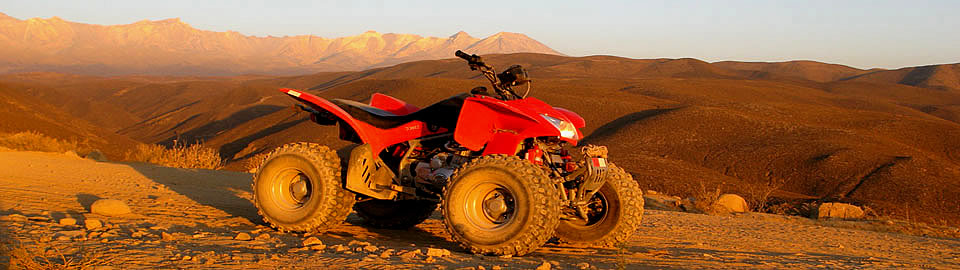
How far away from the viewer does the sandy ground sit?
14.7 feet

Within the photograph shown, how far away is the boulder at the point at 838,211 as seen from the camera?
1141 cm

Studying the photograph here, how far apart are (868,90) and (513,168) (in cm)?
6458

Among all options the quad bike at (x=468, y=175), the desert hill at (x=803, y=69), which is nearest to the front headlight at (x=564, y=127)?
the quad bike at (x=468, y=175)

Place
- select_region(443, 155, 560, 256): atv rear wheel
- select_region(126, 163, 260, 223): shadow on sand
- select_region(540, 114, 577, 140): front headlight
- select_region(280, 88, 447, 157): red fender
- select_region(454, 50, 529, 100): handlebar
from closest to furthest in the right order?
select_region(443, 155, 560, 256): atv rear wheel, select_region(540, 114, 577, 140): front headlight, select_region(454, 50, 529, 100): handlebar, select_region(280, 88, 447, 157): red fender, select_region(126, 163, 260, 223): shadow on sand

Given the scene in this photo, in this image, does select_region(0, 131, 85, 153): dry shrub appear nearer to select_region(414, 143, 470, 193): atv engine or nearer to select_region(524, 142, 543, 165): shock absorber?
select_region(414, 143, 470, 193): atv engine

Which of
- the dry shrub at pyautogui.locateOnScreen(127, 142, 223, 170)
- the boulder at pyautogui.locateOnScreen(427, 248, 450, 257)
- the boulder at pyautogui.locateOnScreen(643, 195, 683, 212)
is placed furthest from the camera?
the dry shrub at pyautogui.locateOnScreen(127, 142, 223, 170)

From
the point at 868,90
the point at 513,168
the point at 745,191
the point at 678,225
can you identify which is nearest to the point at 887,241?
the point at 678,225

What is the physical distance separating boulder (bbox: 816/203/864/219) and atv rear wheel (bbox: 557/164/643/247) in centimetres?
662

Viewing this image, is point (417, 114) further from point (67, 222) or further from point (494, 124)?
point (67, 222)

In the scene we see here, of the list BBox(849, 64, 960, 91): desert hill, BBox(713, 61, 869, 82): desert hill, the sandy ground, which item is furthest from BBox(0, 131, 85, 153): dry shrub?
BBox(713, 61, 869, 82): desert hill

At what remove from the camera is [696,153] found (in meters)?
21.0

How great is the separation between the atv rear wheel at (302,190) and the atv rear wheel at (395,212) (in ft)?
2.34

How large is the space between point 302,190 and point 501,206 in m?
1.95

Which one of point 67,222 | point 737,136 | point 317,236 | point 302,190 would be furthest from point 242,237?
point 737,136
